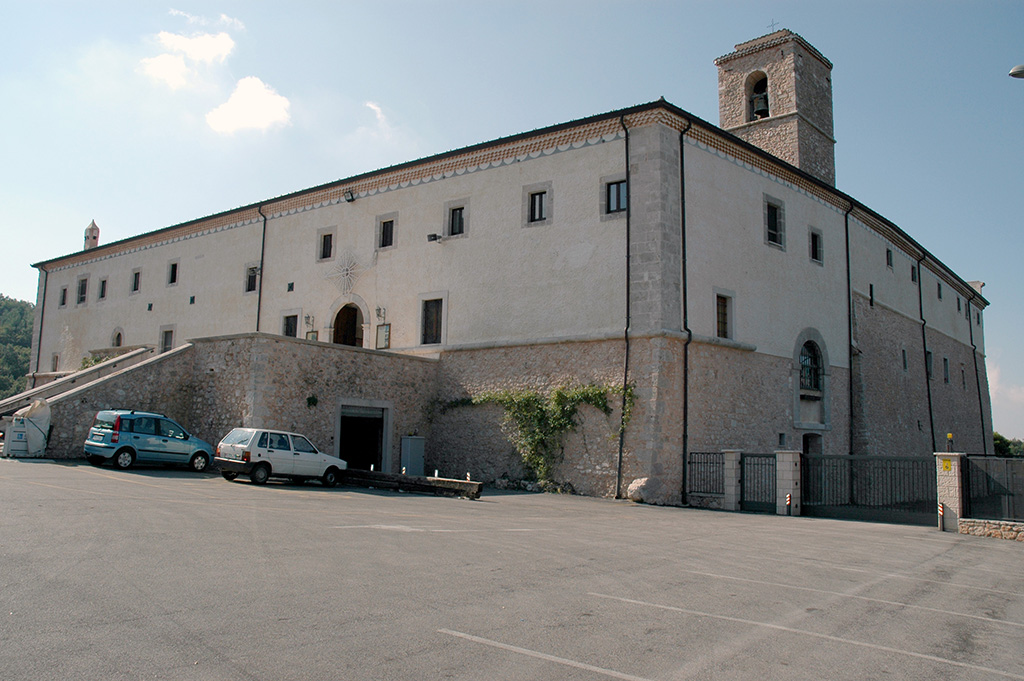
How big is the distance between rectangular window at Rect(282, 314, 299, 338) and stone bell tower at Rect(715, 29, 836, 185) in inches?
789

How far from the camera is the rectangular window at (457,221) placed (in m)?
24.9

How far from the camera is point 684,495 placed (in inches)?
784

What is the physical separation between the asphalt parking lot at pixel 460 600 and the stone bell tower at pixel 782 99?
21643mm

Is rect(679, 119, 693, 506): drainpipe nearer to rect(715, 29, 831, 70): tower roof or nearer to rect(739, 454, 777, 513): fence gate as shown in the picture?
rect(739, 454, 777, 513): fence gate

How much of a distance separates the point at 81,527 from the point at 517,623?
21.5 ft

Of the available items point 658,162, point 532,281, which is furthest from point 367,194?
point 658,162

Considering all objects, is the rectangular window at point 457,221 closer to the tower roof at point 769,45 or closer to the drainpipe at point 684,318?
the drainpipe at point 684,318

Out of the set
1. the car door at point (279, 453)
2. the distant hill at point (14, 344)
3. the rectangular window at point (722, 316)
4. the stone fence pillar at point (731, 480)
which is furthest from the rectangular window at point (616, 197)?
the distant hill at point (14, 344)

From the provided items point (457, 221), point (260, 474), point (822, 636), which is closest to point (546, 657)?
point (822, 636)

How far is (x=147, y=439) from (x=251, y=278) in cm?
1297

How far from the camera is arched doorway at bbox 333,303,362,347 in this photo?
28.0 metres

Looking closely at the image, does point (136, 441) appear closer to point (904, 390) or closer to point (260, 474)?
point (260, 474)

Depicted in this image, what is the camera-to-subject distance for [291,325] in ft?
96.5

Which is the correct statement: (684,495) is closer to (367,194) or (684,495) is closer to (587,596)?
(587,596)
